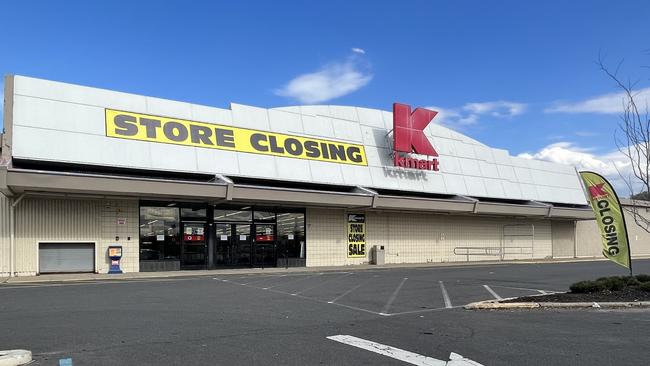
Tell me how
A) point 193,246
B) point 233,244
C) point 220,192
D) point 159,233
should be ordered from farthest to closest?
1. point 233,244
2. point 193,246
3. point 159,233
4. point 220,192

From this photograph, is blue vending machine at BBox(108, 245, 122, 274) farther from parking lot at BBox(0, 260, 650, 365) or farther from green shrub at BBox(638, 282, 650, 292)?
green shrub at BBox(638, 282, 650, 292)

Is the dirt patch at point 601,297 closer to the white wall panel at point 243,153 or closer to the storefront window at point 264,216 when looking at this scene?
the white wall panel at point 243,153

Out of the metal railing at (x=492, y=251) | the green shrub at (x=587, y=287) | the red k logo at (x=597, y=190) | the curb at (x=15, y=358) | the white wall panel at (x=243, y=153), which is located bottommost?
the metal railing at (x=492, y=251)

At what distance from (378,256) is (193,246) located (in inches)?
415

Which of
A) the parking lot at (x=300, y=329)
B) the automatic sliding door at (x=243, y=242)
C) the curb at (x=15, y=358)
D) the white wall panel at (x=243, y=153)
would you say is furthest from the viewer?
the automatic sliding door at (x=243, y=242)

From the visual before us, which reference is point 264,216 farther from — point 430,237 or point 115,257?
point 430,237

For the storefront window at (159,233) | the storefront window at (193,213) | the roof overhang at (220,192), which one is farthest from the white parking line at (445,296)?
the storefront window at (159,233)

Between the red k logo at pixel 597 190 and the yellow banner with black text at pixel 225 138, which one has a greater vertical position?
the yellow banner with black text at pixel 225 138

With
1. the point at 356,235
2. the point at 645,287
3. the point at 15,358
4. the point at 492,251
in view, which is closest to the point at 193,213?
the point at 356,235

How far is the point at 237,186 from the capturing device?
79.7 ft

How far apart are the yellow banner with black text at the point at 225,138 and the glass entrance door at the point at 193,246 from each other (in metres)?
3.84

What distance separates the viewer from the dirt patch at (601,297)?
13070mm

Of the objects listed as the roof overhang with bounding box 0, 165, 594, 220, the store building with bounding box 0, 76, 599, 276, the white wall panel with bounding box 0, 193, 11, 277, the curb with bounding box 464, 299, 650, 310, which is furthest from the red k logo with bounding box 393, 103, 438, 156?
the curb with bounding box 464, 299, 650, 310

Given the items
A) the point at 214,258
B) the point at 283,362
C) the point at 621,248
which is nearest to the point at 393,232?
the point at 214,258
